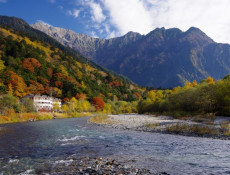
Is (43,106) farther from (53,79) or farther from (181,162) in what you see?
(181,162)

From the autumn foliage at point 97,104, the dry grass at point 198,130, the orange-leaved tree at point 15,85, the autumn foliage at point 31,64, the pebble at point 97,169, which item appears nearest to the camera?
the pebble at point 97,169

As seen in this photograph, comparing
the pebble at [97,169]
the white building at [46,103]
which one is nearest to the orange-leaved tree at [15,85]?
the white building at [46,103]

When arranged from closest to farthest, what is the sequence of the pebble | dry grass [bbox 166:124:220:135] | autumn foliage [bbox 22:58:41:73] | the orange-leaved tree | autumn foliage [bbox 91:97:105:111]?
1. the pebble
2. dry grass [bbox 166:124:220:135]
3. the orange-leaved tree
4. autumn foliage [bbox 22:58:41:73]
5. autumn foliage [bbox 91:97:105:111]

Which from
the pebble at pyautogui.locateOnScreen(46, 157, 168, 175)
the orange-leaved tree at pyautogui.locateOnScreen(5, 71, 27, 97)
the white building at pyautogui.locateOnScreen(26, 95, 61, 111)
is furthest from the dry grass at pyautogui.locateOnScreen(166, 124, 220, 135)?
the white building at pyautogui.locateOnScreen(26, 95, 61, 111)

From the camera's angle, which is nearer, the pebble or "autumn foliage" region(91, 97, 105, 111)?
the pebble

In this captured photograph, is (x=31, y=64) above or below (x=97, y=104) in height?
above

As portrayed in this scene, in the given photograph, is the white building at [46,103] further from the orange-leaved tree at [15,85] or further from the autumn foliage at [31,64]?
the autumn foliage at [31,64]

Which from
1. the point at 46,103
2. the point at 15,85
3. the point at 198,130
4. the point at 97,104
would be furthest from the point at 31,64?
the point at 198,130

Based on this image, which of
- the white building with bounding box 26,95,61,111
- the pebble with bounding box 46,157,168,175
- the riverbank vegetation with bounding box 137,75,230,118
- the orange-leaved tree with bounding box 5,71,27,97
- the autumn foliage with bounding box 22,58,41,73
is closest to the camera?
the pebble with bounding box 46,157,168,175

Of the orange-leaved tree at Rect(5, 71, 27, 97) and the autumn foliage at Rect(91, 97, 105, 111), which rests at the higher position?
the orange-leaved tree at Rect(5, 71, 27, 97)

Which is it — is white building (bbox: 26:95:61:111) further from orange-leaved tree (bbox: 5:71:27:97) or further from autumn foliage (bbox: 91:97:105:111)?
autumn foliage (bbox: 91:97:105:111)

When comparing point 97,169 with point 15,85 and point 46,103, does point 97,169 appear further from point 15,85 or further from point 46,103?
point 46,103

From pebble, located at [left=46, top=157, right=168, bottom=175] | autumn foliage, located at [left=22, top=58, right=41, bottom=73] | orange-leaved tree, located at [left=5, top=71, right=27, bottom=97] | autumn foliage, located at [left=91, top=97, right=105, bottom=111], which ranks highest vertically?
autumn foliage, located at [left=22, top=58, right=41, bottom=73]

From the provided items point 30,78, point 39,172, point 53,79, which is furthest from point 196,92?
point 53,79
